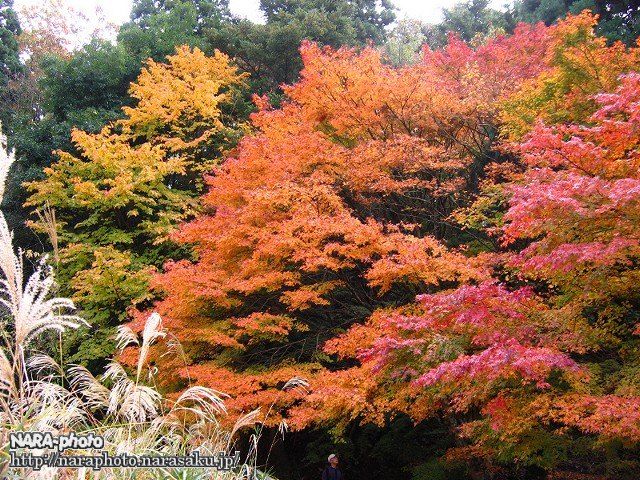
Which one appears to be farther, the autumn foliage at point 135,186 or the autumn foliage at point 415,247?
the autumn foliage at point 135,186

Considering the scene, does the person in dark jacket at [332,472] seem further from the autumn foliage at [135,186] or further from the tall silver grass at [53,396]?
the autumn foliage at [135,186]

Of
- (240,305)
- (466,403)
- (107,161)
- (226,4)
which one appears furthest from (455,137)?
(226,4)

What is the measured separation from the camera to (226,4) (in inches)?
788

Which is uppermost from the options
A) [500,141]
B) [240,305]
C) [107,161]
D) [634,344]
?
[107,161]

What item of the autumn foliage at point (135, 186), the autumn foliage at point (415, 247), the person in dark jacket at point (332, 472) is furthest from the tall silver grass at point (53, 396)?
the autumn foliage at point (135, 186)

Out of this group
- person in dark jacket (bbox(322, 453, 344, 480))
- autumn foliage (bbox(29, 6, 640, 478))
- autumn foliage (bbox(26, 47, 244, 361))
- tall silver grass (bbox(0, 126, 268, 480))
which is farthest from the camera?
autumn foliage (bbox(26, 47, 244, 361))

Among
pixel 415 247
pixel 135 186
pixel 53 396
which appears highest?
pixel 135 186

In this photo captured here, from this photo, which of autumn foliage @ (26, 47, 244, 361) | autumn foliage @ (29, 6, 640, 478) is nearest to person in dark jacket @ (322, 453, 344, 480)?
autumn foliage @ (29, 6, 640, 478)

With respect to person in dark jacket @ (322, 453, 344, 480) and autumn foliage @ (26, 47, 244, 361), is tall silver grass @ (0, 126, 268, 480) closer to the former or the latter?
person in dark jacket @ (322, 453, 344, 480)

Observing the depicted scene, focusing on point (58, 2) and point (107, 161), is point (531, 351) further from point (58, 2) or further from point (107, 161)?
Answer: point (58, 2)

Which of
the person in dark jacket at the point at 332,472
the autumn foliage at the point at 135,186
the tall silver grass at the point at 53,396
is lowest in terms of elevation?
the person in dark jacket at the point at 332,472

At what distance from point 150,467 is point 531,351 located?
3.45m

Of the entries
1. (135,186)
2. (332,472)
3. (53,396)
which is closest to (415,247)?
(332,472)

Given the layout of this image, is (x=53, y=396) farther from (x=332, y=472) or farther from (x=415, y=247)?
(x=415, y=247)
